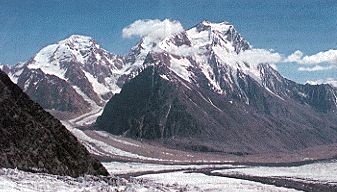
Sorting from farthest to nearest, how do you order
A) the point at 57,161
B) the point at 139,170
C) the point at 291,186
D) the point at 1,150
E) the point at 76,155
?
the point at 139,170 → the point at 291,186 → the point at 76,155 → the point at 57,161 → the point at 1,150

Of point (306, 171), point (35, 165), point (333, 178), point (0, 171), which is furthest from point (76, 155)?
point (306, 171)

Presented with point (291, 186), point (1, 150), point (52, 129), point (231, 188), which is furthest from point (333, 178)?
point (1, 150)

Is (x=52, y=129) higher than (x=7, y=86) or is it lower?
lower

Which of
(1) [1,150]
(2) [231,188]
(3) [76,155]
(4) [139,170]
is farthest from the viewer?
(4) [139,170]

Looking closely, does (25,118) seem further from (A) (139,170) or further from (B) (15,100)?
(A) (139,170)

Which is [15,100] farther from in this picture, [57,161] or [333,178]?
[333,178]

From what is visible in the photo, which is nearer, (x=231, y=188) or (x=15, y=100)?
(x=15, y=100)
